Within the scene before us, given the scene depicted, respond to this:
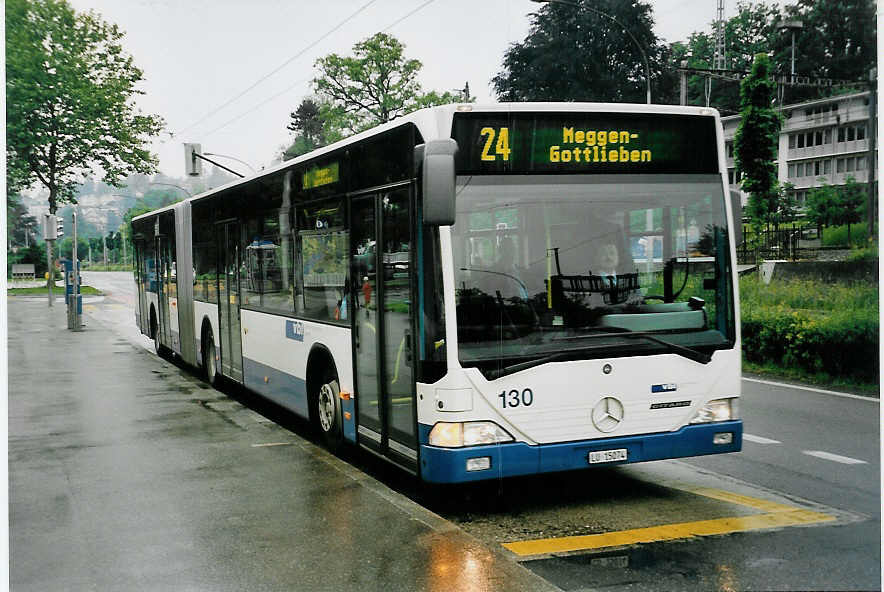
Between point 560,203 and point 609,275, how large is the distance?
0.55 metres

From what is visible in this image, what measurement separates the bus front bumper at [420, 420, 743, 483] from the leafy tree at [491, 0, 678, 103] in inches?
157

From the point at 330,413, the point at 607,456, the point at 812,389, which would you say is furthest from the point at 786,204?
the point at 607,456

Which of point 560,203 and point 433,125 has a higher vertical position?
point 433,125

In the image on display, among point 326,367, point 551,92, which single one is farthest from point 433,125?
point 551,92

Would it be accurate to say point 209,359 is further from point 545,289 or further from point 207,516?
point 545,289

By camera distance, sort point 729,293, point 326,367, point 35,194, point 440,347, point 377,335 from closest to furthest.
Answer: point 440,347 → point 729,293 → point 377,335 → point 35,194 → point 326,367

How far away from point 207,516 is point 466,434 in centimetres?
180

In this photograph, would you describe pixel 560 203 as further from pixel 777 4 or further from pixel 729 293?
pixel 777 4

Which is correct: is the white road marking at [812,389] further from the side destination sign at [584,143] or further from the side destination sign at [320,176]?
the side destination sign at [320,176]

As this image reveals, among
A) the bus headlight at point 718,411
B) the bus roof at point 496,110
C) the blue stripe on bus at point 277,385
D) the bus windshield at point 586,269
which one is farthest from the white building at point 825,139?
the blue stripe on bus at point 277,385

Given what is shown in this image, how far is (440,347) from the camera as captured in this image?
582 cm

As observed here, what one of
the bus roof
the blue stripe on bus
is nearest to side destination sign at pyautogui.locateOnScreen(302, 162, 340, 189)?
the bus roof

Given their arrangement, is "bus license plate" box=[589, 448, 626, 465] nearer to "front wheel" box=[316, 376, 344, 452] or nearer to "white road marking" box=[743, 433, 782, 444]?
"front wheel" box=[316, 376, 344, 452]

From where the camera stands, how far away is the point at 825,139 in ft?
29.7
